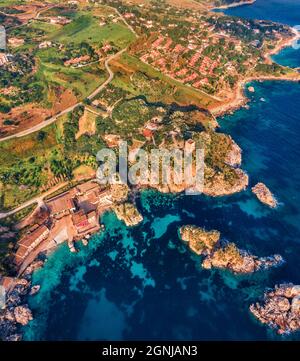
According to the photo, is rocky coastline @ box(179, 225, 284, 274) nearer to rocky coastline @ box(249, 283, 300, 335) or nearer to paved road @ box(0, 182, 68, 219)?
rocky coastline @ box(249, 283, 300, 335)

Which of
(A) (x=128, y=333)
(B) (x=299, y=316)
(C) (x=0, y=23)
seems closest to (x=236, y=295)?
(B) (x=299, y=316)

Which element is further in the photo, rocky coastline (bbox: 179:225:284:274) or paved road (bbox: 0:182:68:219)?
paved road (bbox: 0:182:68:219)

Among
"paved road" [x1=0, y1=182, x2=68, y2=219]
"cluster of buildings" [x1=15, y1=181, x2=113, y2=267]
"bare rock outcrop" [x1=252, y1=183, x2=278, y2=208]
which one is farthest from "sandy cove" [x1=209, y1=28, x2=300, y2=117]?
"paved road" [x1=0, y1=182, x2=68, y2=219]

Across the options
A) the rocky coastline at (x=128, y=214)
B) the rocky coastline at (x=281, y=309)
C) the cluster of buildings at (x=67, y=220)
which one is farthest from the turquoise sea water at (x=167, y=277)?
the cluster of buildings at (x=67, y=220)

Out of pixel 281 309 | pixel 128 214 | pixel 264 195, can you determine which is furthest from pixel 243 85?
pixel 281 309

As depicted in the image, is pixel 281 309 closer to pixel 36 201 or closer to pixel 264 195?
pixel 264 195

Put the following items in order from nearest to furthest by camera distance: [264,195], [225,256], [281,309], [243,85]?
[281,309] → [225,256] → [264,195] → [243,85]

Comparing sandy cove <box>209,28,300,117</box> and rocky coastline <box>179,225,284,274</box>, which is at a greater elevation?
sandy cove <box>209,28,300,117</box>
